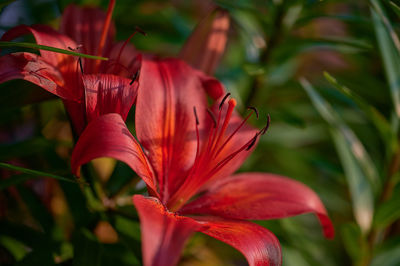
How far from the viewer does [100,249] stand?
1.89ft

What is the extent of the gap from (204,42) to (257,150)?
1.35ft

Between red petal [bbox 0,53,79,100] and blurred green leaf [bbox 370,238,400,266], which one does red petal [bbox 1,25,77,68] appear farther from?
blurred green leaf [bbox 370,238,400,266]

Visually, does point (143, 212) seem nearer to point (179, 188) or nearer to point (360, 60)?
point (179, 188)

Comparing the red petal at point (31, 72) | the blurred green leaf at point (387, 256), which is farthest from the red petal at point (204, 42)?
the blurred green leaf at point (387, 256)

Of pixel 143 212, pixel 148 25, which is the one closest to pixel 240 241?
pixel 143 212

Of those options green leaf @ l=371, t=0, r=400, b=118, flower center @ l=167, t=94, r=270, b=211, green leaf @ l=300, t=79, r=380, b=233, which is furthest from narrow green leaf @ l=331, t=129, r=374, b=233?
flower center @ l=167, t=94, r=270, b=211

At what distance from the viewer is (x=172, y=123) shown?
580mm

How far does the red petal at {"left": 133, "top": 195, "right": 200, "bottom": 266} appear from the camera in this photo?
14.2 inches

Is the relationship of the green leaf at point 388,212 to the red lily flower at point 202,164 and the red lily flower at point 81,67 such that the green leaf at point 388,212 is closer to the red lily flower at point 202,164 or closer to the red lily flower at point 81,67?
the red lily flower at point 202,164

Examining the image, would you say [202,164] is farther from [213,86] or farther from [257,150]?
[257,150]

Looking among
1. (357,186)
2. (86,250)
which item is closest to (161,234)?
(86,250)

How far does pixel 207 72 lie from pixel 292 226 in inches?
14.4

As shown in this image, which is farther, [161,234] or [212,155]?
[212,155]

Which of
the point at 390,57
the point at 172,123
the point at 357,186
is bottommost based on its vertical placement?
the point at 357,186
